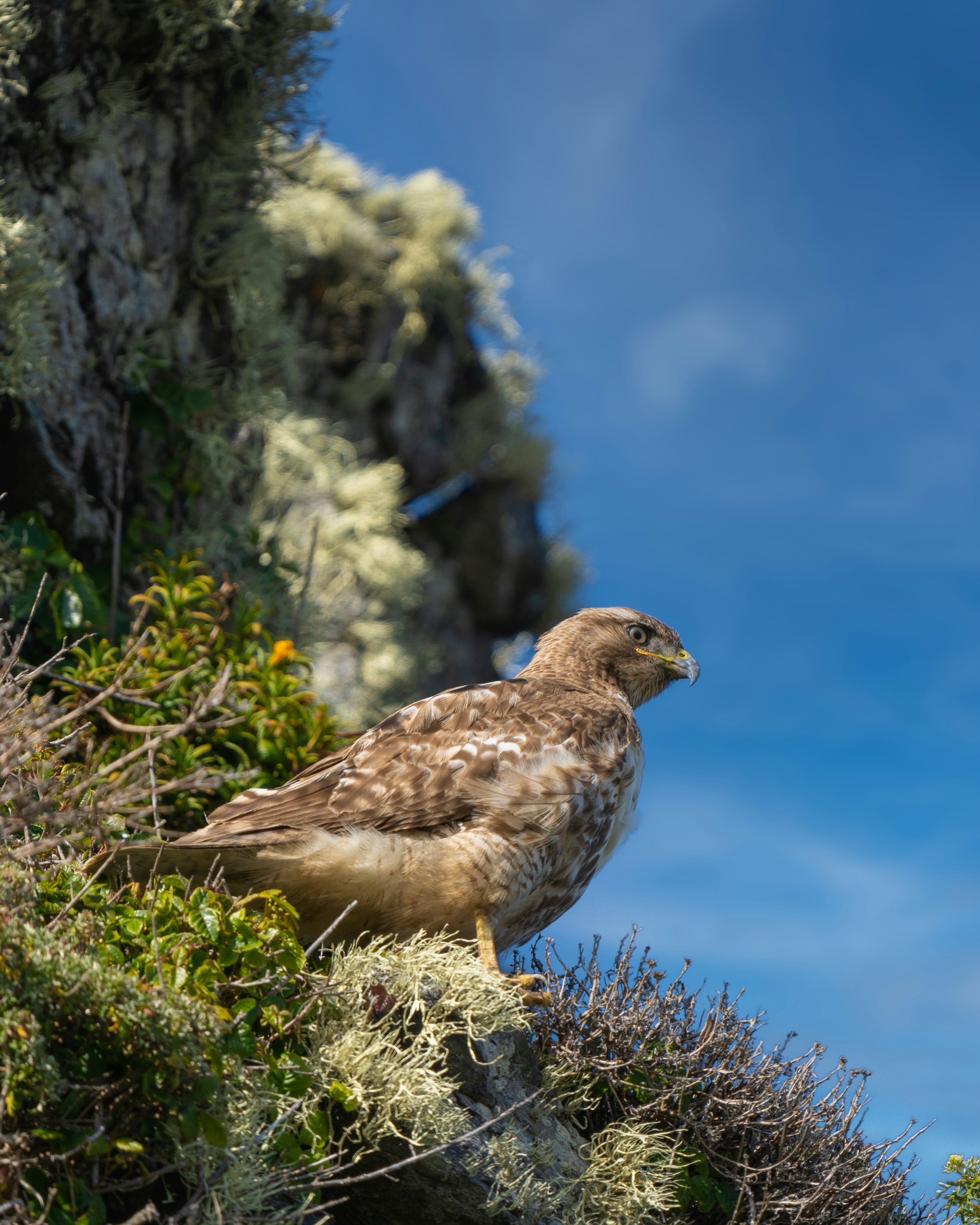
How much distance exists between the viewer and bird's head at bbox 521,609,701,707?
446 cm

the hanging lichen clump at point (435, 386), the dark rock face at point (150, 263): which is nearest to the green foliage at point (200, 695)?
the dark rock face at point (150, 263)

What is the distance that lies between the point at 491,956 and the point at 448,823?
46cm

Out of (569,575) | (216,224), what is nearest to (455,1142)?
(216,224)

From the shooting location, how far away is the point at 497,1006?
A: 9.98 feet

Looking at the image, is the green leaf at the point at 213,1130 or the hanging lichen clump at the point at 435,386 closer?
the green leaf at the point at 213,1130

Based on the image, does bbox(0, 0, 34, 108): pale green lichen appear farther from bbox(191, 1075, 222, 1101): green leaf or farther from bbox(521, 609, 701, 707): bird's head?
bbox(191, 1075, 222, 1101): green leaf

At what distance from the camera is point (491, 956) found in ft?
10.9

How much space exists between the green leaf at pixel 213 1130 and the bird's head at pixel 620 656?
94.8 inches

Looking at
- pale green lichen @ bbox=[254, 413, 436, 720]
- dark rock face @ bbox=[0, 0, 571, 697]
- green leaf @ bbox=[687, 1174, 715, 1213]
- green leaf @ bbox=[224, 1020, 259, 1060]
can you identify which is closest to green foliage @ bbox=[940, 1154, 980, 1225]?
green leaf @ bbox=[687, 1174, 715, 1213]

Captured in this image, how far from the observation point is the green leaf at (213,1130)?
2.32 metres

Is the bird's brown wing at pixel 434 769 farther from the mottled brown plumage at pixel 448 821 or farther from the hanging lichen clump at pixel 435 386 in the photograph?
the hanging lichen clump at pixel 435 386

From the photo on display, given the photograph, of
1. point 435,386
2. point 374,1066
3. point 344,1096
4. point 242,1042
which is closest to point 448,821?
point 374,1066

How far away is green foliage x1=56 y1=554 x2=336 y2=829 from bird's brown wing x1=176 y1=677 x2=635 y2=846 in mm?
962

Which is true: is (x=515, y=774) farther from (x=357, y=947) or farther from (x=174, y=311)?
(x=174, y=311)
